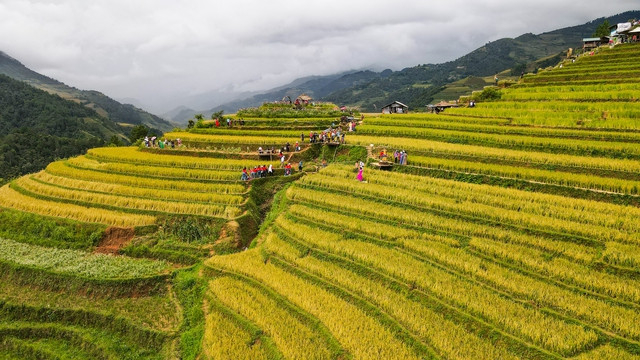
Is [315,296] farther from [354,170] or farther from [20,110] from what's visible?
[20,110]

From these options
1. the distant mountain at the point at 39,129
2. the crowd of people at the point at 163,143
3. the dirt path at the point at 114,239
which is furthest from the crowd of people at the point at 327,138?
the distant mountain at the point at 39,129

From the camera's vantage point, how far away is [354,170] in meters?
21.5

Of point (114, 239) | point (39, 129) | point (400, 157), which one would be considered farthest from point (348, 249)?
point (39, 129)

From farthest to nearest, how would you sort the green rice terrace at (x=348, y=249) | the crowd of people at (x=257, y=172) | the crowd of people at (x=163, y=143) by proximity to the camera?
the crowd of people at (x=163, y=143), the crowd of people at (x=257, y=172), the green rice terrace at (x=348, y=249)

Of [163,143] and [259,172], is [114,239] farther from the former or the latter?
[163,143]

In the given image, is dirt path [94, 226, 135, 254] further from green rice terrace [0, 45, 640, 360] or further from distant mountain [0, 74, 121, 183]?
distant mountain [0, 74, 121, 183]

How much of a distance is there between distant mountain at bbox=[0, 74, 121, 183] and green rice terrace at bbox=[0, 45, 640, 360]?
53085 millimetres

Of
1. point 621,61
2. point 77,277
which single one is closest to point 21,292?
point 77,277

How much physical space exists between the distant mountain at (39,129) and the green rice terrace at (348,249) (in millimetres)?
53085

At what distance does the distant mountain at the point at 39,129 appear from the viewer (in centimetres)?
6638

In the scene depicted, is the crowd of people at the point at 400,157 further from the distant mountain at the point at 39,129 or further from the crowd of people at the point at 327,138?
the distant mountain at the point at 39,129

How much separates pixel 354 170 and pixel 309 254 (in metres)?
8.29

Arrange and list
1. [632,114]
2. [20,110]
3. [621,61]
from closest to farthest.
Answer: [632,114] → [621,61] → [20,110]

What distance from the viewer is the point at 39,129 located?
99.2 meters
